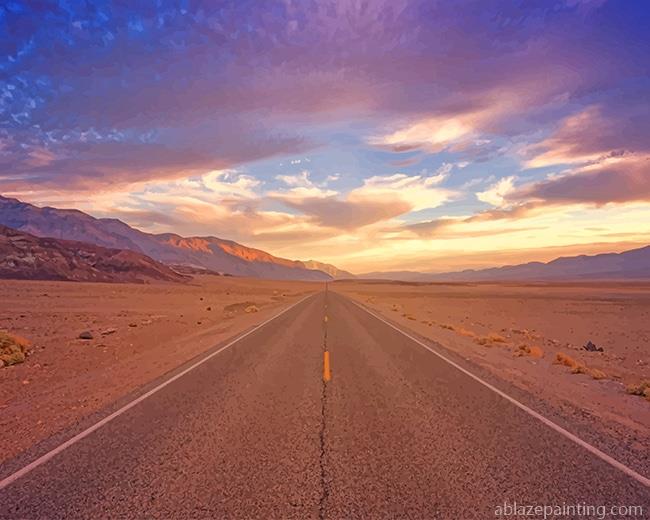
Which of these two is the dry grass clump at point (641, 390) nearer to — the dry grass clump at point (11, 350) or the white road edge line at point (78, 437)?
the white road edge line at point (78, 437)

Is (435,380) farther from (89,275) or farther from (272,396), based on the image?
(89,275)

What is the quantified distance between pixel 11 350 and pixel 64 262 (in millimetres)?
65131

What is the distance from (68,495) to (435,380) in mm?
7449

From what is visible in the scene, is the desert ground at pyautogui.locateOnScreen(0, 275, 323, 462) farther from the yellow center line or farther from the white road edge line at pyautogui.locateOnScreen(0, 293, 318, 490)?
the yellow center line

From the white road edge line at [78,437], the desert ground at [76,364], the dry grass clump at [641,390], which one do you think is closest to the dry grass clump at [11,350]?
the desert ground at [76,364]

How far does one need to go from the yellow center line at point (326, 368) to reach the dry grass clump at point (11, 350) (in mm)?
8665

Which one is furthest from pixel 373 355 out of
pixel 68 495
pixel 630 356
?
pixel 630 356

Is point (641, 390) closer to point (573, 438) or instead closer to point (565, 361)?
point (565, 361)

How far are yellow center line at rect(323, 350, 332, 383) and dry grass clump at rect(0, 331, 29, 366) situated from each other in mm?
8665

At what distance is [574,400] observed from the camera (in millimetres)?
8758

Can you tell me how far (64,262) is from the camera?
70250 mm

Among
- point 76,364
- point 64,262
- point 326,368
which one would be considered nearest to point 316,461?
point 326,368

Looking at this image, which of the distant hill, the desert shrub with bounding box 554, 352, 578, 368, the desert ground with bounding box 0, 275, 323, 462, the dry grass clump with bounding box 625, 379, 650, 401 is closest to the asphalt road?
the desert ground with bounding box 0, 275, 323, 462

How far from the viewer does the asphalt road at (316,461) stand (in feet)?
13.8
